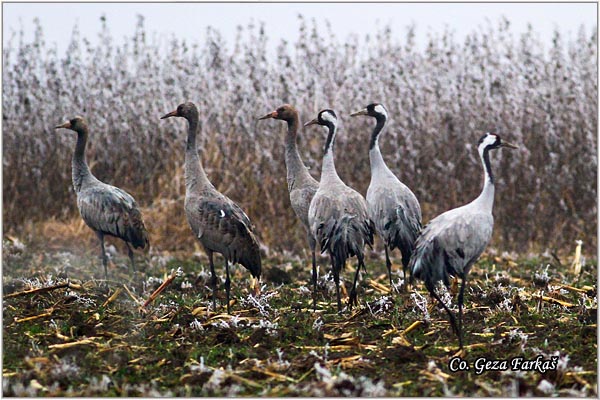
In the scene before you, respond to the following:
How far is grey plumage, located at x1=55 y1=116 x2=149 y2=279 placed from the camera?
7309 millimetres

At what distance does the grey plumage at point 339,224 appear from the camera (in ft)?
19.9

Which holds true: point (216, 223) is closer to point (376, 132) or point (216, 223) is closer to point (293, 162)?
point (293, 162)

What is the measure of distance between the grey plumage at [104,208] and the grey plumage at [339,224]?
1.86 meters

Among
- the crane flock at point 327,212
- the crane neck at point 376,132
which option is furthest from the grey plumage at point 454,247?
the crane neck at point 376,132

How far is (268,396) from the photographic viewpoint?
4.37 meters

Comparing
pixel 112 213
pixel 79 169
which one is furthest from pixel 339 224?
pixel 79 169

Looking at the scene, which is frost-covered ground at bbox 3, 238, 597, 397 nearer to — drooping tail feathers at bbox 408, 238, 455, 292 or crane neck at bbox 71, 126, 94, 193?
drooping tail feathers at bbox 408, 238, 455, 292

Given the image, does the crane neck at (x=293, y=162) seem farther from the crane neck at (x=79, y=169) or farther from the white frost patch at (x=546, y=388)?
the white frost patch at (x=546, y=388)

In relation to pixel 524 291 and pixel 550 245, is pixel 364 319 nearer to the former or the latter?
pixel 524 291

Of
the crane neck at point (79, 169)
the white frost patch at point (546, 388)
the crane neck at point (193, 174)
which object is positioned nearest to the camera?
the white frost patch at point (546, 388)

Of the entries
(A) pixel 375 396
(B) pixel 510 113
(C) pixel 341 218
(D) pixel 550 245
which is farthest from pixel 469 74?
(A) pixel 375 396

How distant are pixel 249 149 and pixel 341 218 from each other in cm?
403

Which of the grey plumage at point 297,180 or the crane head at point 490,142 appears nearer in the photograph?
the crane head at point 490,142

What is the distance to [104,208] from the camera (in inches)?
287
